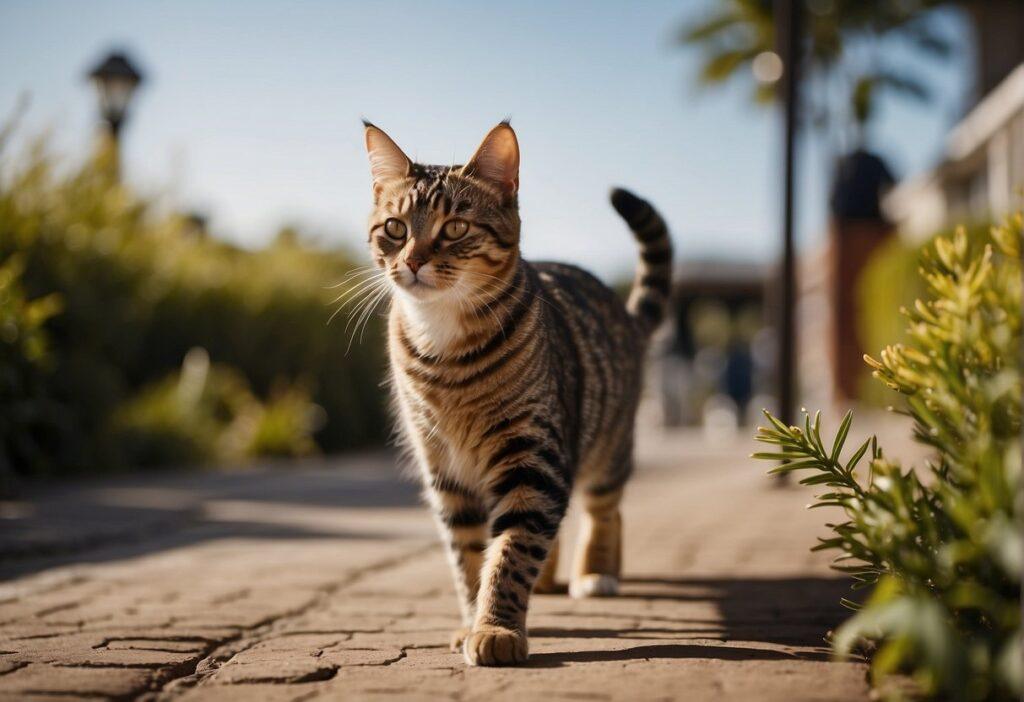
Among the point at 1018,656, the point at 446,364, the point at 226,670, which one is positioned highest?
the point at 446,364

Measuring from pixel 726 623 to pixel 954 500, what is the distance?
1.66 m

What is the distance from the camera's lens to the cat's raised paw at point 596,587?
4.23m

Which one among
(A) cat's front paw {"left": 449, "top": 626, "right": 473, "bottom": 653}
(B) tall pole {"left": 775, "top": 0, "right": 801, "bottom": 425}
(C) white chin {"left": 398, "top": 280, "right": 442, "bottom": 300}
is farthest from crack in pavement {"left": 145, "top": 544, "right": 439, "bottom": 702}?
(B) tall pole {"left": 775, "top": 0, "right": 801, "bottom": 425}

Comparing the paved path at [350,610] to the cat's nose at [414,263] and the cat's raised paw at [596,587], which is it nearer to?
the cat's raised paw at [596,587]

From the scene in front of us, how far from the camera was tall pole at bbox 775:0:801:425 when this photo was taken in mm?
9562

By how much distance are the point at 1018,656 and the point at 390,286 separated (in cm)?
254

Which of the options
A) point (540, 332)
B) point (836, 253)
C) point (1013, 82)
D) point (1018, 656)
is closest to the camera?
point (1018, 656)

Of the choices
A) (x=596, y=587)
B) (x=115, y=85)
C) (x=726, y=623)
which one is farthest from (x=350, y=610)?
(x=115, y=85)

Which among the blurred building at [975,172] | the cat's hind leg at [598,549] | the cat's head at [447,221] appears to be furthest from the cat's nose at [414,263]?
the blurred building at [975,172]

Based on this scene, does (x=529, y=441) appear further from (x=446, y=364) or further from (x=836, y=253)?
(x=836, y=253)

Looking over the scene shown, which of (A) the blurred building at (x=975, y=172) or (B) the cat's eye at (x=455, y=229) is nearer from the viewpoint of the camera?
(B) the cat's eye at (x=455, y=229)

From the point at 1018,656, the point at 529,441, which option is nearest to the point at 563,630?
the point at 529,441

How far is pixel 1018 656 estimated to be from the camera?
172 centimetres

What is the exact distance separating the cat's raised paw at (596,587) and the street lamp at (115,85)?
10.3m
